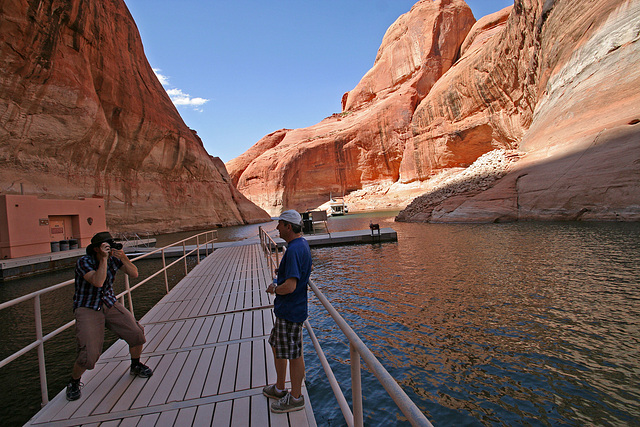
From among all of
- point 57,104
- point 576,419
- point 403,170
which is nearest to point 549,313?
point 576,419

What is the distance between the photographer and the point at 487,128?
41.7 metres

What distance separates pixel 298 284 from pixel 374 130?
2470 inches

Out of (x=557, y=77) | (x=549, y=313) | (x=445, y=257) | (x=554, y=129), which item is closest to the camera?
(x=549, y=313)

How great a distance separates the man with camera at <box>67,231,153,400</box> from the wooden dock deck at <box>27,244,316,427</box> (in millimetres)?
353

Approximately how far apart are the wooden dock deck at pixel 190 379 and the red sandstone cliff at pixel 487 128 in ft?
56.6

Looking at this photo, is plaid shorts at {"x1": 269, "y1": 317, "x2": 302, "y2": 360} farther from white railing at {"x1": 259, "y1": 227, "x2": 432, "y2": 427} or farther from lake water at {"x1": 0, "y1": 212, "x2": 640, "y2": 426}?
lake water at {"x1": 0, "y1": 212, "x2": 640, "y2": 426}

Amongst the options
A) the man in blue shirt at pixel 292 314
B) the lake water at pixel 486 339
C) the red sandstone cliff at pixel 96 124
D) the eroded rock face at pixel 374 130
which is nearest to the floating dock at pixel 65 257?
the lake water at pixel 486 339

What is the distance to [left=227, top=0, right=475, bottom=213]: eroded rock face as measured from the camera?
5719 centimetres

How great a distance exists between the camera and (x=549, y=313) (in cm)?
538

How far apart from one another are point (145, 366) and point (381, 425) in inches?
103

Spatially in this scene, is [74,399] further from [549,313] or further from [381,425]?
[549,313]

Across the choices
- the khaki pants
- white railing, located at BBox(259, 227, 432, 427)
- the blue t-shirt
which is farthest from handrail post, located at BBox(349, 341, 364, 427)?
the khaki pants

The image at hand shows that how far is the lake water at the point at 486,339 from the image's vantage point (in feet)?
A: 11.3

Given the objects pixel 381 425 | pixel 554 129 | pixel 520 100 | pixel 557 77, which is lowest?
pixel 381 425
